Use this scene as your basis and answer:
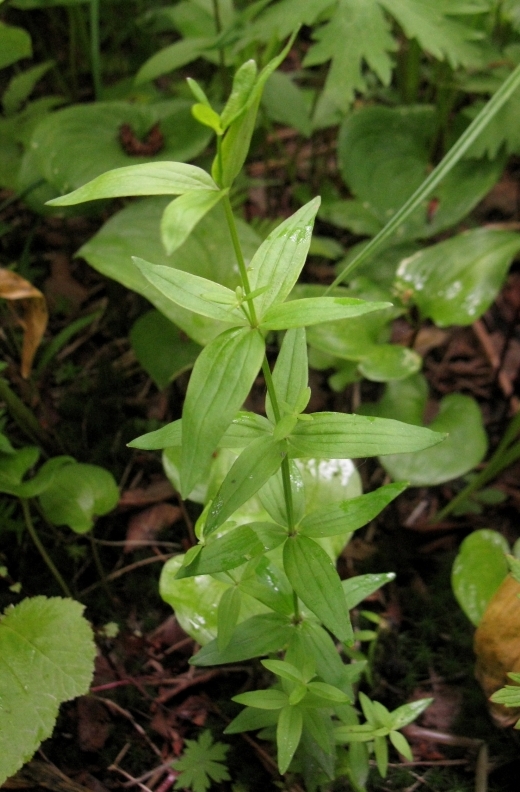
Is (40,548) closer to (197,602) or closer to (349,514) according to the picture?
(197,602)

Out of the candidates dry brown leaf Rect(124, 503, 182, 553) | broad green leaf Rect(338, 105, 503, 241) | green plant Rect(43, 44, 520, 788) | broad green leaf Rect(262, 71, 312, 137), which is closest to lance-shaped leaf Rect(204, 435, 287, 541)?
green plant Rect(43, 44, 520, 788)

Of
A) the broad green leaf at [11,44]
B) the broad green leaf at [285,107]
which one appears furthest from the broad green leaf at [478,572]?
the broad green leaf at [11,44]

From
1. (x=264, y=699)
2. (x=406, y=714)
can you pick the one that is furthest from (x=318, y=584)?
(x=406, y=714)

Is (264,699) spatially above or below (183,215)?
below

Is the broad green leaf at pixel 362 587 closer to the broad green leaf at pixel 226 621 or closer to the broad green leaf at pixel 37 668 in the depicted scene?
the broad green leaf at pixel 226 621

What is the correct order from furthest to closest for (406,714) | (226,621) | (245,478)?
(406,714)
(226,621)
(245,478)

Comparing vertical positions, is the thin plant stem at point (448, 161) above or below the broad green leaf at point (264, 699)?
above
